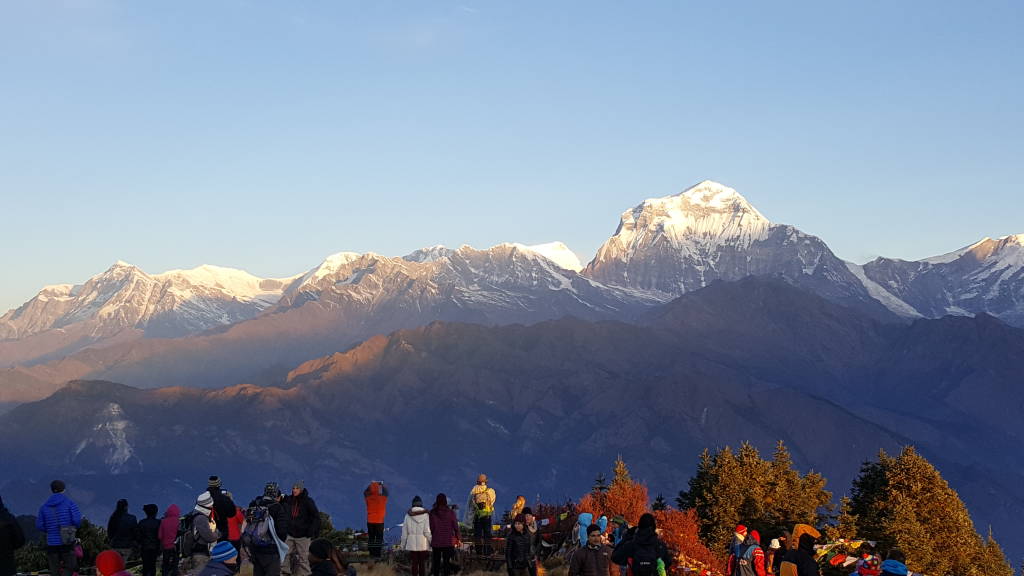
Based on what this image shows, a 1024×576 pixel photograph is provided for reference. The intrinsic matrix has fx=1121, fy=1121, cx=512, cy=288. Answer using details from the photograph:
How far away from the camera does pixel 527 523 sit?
28.5m

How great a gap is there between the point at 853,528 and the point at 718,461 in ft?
22.8

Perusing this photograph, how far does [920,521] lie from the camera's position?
52156 millimetres

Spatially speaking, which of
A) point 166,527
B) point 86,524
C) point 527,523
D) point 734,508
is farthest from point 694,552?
point 86,524

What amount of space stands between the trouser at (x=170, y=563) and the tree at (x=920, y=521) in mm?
30644

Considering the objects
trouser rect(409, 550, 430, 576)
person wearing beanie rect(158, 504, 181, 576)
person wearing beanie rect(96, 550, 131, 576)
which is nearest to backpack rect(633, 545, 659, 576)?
trouser rect(409, 550, 430, 576)

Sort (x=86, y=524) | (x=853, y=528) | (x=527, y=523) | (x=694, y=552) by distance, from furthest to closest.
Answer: (x=853, y=528) → (x=86, y=524) → (x=694, y=552) → (x=527, y=523)

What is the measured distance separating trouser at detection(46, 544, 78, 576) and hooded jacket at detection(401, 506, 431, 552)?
7574mm

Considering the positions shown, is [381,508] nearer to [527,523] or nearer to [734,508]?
[527,523]

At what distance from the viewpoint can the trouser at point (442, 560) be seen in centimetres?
2784

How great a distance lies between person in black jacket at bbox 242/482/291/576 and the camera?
22.4 metres

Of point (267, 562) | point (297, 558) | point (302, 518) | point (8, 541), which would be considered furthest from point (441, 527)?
point (8, 541)

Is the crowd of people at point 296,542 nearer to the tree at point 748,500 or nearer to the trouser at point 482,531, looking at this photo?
the trouser at point 482,531

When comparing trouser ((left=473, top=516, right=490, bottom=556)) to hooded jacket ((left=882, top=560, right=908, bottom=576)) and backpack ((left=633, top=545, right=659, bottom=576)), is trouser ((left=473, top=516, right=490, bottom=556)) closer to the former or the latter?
backpack ((left=633, top=545, right=659, bottom=576))

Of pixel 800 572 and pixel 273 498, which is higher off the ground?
pixel 273 498
